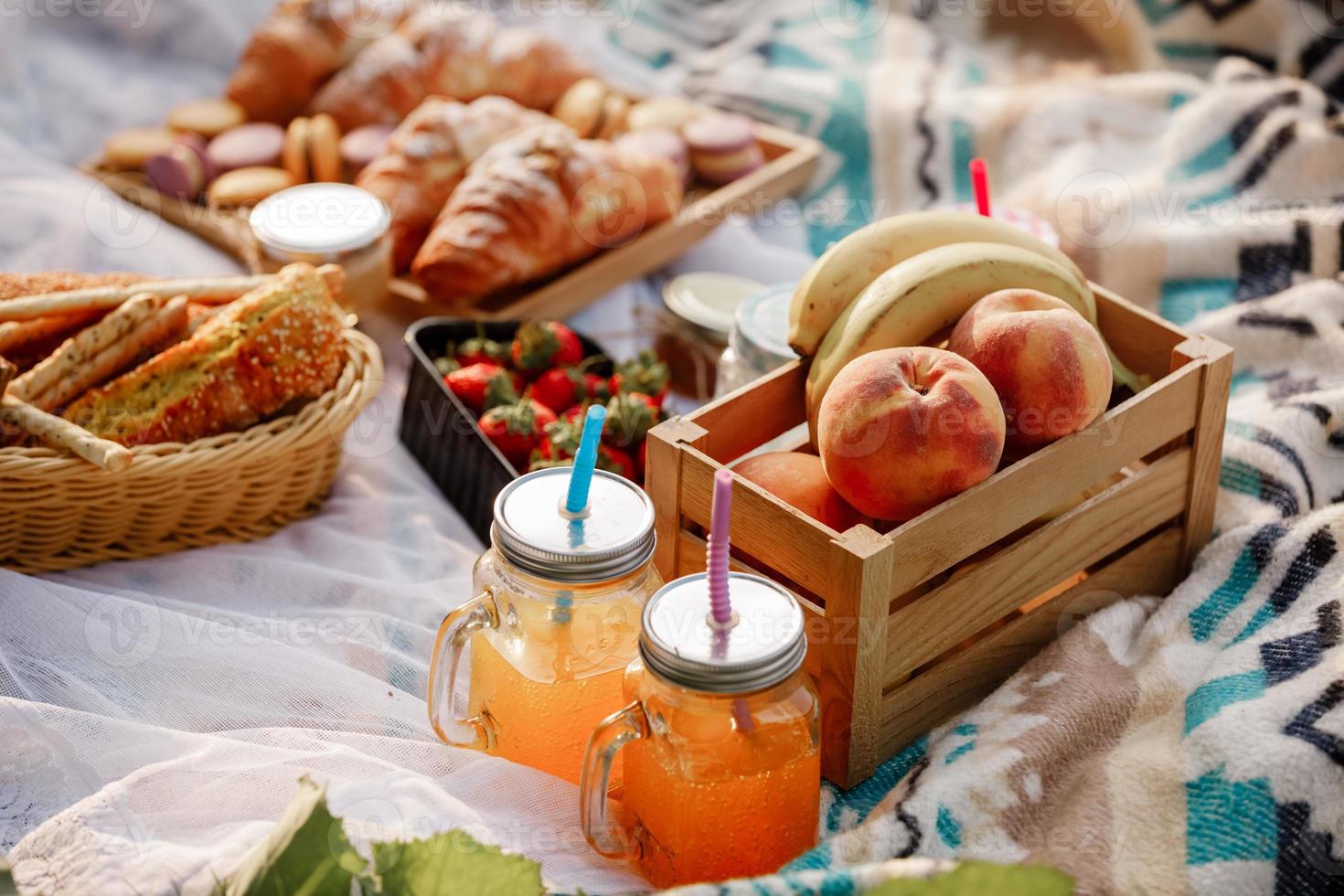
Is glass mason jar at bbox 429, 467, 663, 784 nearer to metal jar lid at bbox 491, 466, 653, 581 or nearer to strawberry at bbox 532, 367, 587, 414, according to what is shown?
metal jar lid at bbox 491, 466, 653, 581

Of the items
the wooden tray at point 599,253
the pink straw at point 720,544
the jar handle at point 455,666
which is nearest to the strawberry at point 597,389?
the wooden tray at point 599,253

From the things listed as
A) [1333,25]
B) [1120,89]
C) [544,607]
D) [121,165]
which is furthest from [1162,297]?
[121,165]

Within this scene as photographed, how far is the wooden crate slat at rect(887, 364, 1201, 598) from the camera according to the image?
0.84 meters

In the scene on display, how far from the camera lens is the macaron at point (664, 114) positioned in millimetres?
1804

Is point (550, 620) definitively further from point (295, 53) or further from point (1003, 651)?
point (295, 53)

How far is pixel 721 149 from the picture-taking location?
1.75 metres

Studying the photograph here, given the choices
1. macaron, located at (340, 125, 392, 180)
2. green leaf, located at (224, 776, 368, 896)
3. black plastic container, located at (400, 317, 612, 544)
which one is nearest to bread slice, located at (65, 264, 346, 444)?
black plastic container, located at (400, 317, 612, 544)

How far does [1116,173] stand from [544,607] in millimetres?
1095

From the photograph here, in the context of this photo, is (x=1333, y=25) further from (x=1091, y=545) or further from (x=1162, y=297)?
(x=1091, y=545)

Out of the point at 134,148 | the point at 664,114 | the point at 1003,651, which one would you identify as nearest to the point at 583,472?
the point at 1003,651

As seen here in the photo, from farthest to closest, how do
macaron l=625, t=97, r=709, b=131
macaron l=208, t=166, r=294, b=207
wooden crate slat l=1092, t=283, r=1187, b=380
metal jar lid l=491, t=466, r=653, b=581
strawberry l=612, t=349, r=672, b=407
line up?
macaron l=625, t=97, r=709, b=131 < macaron l=208, t=166, r=294, b=207 < strawberry l=612, t=349, r=672, b=407 < wooden crate slat l=1092, t=283, r=1187, b=380 < metal jar lid l=491, t=466, r=653, b=581

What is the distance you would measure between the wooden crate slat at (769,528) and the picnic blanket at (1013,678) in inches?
6.5

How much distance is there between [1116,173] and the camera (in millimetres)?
1629

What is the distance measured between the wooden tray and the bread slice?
0.31 m
